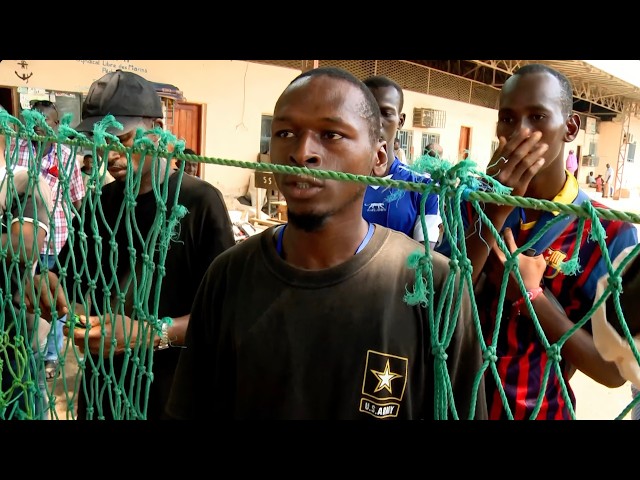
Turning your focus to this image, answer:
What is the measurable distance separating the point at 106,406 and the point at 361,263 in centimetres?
117

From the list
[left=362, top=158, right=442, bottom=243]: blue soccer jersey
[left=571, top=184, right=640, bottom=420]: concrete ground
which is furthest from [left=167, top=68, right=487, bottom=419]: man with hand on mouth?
[left=571, top=184, right=640, bottom=420]: concrete ground

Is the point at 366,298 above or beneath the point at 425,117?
beneath

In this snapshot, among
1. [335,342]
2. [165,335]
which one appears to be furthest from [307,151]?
[165,335]

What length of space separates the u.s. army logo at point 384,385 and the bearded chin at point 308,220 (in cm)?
29

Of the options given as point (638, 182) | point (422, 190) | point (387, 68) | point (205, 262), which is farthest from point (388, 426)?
point (638, 182)

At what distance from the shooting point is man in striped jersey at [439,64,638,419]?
109cm

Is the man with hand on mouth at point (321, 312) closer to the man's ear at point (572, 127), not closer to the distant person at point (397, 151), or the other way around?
the man's ear at point (572, 127)

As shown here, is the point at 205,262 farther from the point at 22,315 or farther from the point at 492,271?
the point at 492,271

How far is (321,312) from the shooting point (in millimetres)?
1015

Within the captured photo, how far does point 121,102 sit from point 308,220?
3.50 ft

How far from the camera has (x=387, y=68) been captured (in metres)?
10.4

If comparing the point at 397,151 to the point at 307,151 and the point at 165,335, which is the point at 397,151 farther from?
the point at 307,151

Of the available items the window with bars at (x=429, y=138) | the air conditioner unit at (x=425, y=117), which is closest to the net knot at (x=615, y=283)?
the air conditioner unit at (x=425, y=117)

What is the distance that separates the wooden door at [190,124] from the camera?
7.68 meters
